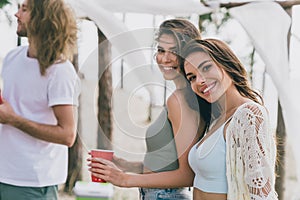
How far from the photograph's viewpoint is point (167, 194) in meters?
1.78

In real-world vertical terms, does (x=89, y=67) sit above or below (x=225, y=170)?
above

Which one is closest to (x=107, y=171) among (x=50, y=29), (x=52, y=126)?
(x=52, y=126)

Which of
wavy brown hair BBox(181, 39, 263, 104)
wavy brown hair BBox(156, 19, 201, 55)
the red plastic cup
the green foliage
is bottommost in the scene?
the red plastic cup

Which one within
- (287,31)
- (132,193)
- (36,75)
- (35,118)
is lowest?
(132,193)

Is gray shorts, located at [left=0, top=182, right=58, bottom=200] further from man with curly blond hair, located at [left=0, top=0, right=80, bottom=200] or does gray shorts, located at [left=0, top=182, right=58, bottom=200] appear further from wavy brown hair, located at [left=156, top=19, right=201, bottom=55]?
wavy brown hair, located at [left=156, top=19, right=201, bottom=55]

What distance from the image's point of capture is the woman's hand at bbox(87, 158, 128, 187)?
1.80 metres

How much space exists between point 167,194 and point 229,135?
327mm

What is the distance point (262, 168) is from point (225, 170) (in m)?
0.11

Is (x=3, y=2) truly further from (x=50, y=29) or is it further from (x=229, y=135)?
(x=229, y=135)

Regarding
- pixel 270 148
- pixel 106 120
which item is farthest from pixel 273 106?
pixel 270 148

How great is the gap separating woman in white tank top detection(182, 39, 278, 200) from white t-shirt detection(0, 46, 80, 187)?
0.50 metres

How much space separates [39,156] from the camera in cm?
204

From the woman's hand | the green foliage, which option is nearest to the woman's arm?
the woman's hand

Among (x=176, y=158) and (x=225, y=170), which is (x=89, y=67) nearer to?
(x=176, y=158)
